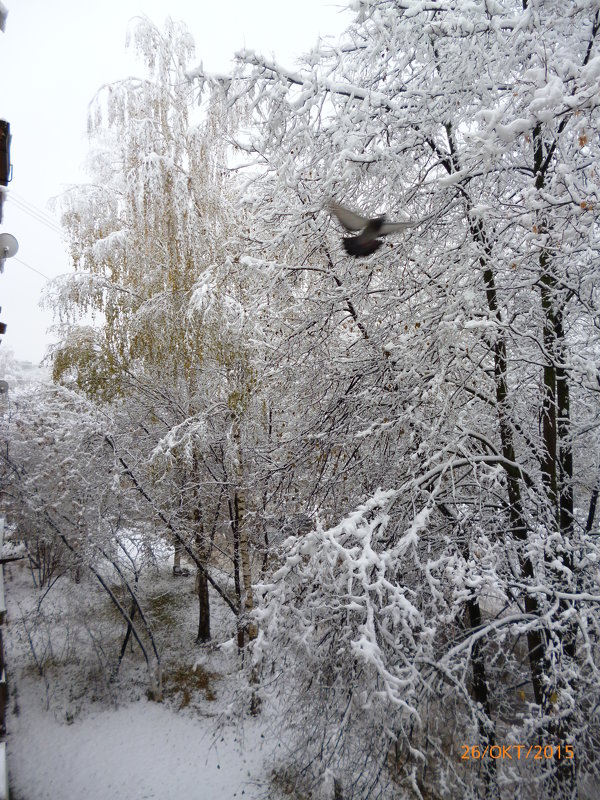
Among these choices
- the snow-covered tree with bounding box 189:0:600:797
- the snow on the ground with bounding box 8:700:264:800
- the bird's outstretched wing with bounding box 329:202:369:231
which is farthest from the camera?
the snow on the ground with bounding box 8:700:264:800

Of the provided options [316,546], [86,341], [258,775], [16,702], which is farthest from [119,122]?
[16,702]

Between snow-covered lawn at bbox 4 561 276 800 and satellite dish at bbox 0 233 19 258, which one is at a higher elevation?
satellite dish at bbox 0 233 19 258

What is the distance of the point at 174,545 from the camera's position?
8.23 metres

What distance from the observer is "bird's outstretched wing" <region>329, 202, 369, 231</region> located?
2.48 meters

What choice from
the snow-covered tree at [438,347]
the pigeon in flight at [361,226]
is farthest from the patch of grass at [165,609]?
the pigeon in flight at [361,226]

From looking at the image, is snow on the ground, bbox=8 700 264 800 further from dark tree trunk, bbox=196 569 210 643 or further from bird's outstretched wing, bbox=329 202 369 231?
bird's outstretched wing, bbox=329 202 369 231

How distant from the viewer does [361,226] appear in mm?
2559

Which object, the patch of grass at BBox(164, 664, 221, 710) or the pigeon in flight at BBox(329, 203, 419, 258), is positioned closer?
the pigeon in flight at BBox(329, 203, 419, 258)

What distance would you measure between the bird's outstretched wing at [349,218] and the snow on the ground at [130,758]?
6.87 metres

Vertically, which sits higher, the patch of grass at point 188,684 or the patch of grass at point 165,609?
the patch of grass at point 165,609

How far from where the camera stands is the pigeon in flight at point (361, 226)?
8.18 ft

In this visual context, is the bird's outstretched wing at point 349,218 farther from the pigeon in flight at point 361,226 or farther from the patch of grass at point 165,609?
the patch of grass at point 165,609

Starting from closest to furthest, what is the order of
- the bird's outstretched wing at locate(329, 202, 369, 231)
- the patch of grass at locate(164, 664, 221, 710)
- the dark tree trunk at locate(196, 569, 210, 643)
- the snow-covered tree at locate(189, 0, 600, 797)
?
1. the snow-covered tree at locate(189, 0, 600, 797)
2. the bird's outstretched wing at locate(329, 202, 369, 231)
3. the patch of grass at locate(164, 664, 221, 710)
4. the dark tree trunk at locate(196, 569, 210, 643)

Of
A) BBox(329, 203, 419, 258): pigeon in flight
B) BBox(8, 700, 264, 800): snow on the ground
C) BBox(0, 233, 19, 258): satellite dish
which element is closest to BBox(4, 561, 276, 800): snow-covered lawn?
BBox(8, 700, 264, 800): snow on the ground
